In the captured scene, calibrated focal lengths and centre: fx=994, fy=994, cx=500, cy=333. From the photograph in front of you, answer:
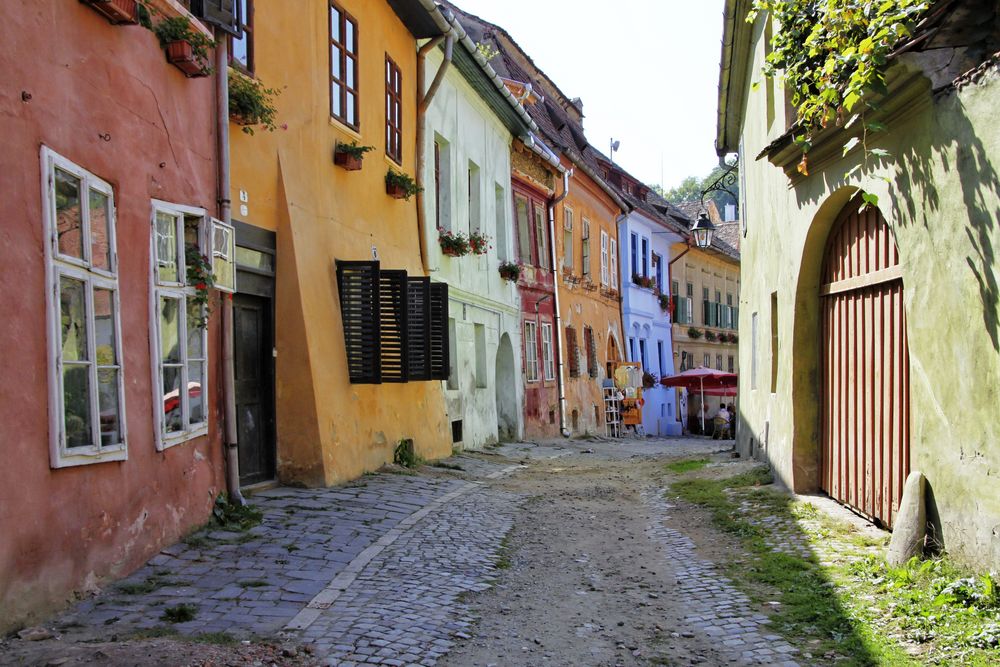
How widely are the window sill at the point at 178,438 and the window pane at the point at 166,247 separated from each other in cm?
113

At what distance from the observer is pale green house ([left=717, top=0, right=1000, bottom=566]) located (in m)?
5.60

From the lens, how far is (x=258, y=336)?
993 centimetres

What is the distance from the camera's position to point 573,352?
25.7 m

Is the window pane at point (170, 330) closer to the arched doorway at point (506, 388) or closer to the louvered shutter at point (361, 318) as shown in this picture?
the louvered shutter at point (361, 318)

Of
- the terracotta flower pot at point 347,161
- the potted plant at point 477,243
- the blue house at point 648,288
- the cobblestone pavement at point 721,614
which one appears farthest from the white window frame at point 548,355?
the cobblestone pavement at point 721,614

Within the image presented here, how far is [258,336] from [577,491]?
4384 millimetres

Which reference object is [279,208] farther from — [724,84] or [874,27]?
[724,84]

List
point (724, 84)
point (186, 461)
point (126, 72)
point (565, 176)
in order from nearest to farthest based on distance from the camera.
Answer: point (126, 72) < point (186, 461) < point (724, 84) < point (565, 176)

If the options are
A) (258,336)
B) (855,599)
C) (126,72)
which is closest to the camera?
(855,599)

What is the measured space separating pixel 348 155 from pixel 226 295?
338 cm

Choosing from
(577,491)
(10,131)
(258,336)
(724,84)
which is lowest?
(577,491)

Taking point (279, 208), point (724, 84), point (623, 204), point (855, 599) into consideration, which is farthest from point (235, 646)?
point (623, 204)

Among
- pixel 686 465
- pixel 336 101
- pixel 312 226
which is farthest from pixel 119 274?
pixel 686 465

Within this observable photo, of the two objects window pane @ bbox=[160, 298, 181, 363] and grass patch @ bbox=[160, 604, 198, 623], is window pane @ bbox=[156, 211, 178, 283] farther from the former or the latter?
grass patch @ bbox=[160, 604, 198, 623]
